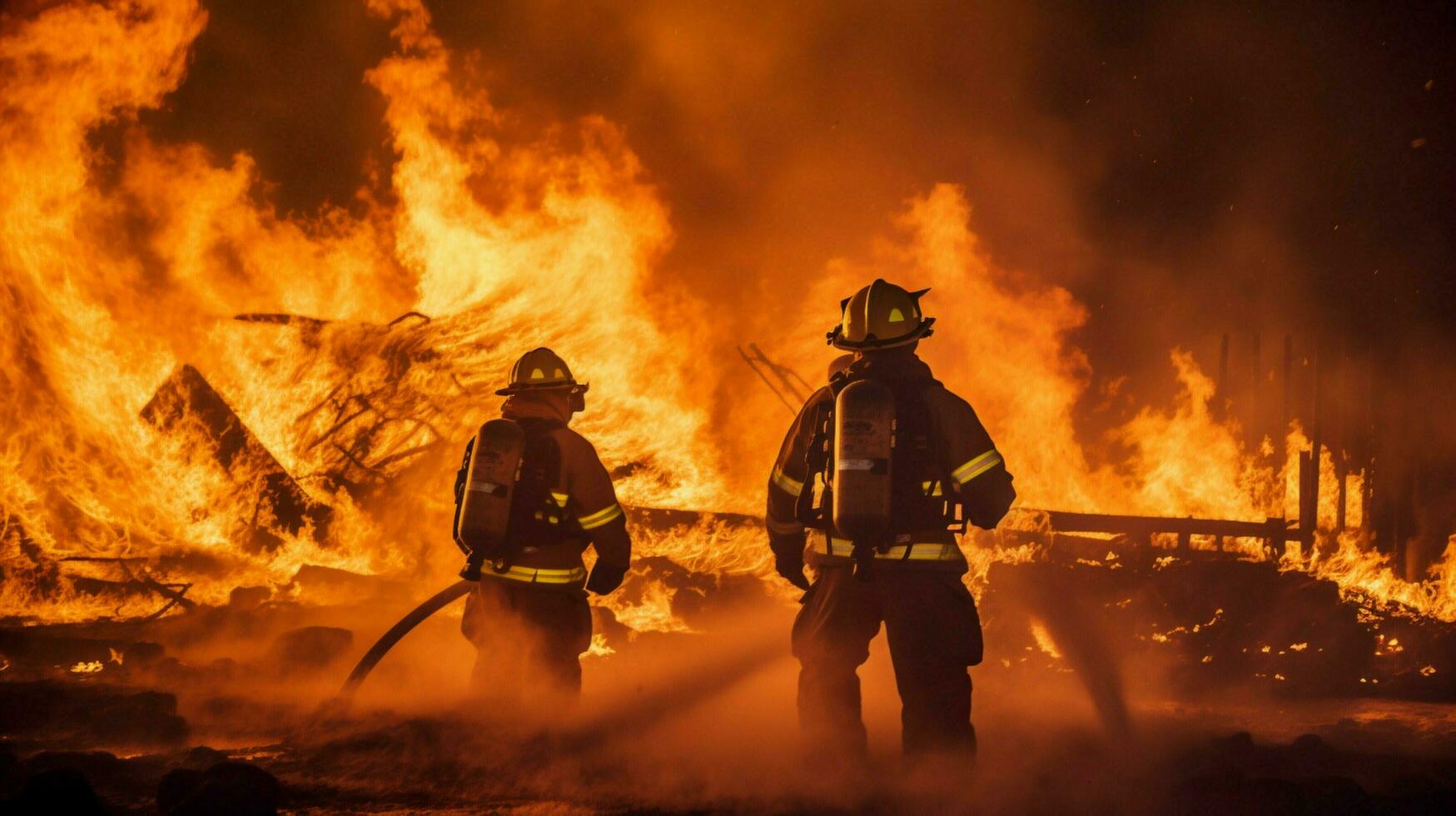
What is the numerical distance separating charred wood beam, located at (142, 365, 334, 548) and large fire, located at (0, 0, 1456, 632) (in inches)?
1.6

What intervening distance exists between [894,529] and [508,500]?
2.29 m

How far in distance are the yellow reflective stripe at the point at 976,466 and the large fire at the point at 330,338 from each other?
7.02 metres

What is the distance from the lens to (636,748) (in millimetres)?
5617

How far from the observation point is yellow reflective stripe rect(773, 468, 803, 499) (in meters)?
4.80

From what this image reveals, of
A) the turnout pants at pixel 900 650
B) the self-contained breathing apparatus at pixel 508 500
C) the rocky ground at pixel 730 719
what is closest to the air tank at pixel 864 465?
the turnout pants at pixel 900 650

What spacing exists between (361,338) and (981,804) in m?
10.9

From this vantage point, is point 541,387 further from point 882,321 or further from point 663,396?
point 663,396

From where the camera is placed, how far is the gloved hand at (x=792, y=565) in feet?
15.9

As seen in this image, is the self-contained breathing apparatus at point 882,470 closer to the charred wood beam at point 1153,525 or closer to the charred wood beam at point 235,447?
the charred wood beam at point 1153,525

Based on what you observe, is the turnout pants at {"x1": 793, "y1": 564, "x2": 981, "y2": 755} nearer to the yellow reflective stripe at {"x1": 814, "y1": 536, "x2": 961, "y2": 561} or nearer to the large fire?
the yellow reflective stripe at {"x1": 814, "y1": 536, "x2": 961, "y2": 561}

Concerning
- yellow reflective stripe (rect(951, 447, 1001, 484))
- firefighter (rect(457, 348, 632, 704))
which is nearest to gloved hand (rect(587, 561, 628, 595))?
firefighter (rect(457, 348, 632, 704))

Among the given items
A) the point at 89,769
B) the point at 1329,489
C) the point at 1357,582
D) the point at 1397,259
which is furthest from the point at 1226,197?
the point at 89,769

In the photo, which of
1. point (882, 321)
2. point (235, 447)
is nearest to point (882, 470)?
point (882, 321)

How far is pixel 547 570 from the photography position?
5574 mm
